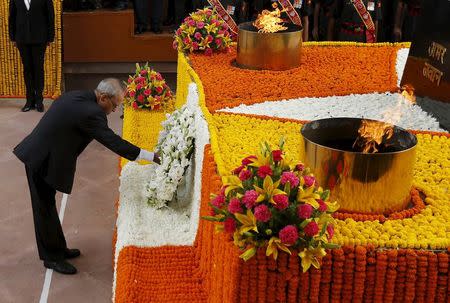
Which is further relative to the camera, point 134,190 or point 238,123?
point 134,190

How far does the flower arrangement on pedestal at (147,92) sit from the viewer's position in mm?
5145

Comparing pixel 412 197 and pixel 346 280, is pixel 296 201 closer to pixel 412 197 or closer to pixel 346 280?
pixel 346 280

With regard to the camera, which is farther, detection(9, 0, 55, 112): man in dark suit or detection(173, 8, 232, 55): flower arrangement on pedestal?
detection(9, 0, 55, 112): man in dark suit

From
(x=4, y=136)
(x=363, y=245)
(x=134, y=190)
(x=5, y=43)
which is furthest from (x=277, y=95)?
(x=5, y=43)

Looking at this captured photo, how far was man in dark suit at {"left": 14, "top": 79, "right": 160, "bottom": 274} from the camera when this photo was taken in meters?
3.51

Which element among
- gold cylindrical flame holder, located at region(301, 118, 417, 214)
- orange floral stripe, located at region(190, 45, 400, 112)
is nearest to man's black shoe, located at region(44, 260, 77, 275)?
orange floral stripe, located at region(190, 45, 400, 112)

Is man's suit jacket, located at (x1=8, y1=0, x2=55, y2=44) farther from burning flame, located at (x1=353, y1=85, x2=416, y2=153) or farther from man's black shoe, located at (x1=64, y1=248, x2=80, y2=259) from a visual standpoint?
burning flame, located at (x1=353, y1=85, x2=416, y2=153)

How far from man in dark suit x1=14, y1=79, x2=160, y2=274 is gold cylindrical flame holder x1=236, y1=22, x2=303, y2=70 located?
4.31 feet

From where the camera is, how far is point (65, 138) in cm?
354

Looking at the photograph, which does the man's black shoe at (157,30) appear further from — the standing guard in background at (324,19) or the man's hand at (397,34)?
the man's hand at (397,34)

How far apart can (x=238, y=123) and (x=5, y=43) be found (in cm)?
477

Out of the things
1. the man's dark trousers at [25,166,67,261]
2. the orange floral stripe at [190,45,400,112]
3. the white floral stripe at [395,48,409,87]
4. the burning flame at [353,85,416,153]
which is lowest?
the man's dark trousers at [25,166,67,261]

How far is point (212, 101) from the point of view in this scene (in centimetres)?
379

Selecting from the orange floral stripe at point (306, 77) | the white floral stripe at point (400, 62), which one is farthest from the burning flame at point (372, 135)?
the white floral stripe at point (400, 62)
